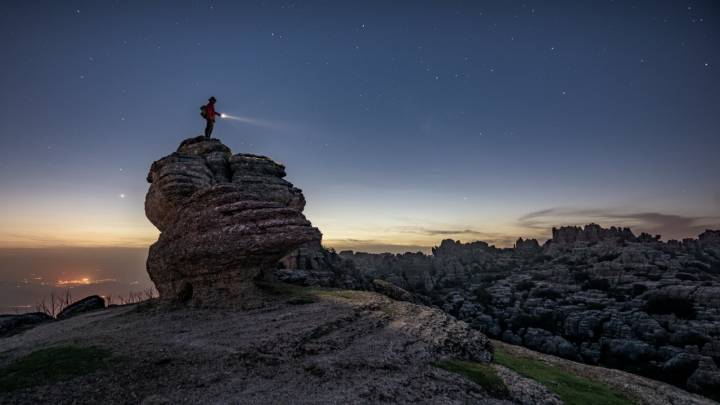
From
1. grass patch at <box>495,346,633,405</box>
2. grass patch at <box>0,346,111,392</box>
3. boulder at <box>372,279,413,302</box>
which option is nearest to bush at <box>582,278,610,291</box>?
boulder at <box>372,279,413,302</box>

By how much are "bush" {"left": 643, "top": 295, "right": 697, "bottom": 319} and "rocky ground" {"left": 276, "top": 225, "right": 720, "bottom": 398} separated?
0.27 metres

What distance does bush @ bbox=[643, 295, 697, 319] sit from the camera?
320ft

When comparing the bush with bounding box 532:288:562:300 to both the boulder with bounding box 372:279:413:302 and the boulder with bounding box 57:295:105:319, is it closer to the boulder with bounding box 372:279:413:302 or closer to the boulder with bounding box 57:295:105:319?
the boulder with bounding box 372:279:413:302

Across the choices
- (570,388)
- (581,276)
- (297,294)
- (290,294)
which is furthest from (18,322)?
(581,276)

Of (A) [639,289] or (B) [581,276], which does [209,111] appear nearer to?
(A) [639,289]

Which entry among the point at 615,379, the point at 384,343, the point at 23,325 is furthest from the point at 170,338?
the point at 615,379

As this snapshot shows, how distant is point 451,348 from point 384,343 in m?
4.76

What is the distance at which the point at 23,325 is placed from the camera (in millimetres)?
33125

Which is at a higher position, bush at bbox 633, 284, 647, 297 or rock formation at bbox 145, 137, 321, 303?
rock formation at bbox 145, 137, 321, 303

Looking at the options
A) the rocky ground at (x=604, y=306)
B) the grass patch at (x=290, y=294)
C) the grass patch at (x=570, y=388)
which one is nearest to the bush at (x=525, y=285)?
the rocky ground at (x=604, y=306)

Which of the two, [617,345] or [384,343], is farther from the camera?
[617,345]

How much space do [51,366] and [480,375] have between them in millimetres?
22392

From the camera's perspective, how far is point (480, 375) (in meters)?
19.0

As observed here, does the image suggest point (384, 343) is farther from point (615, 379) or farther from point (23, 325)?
point (23, 325)
